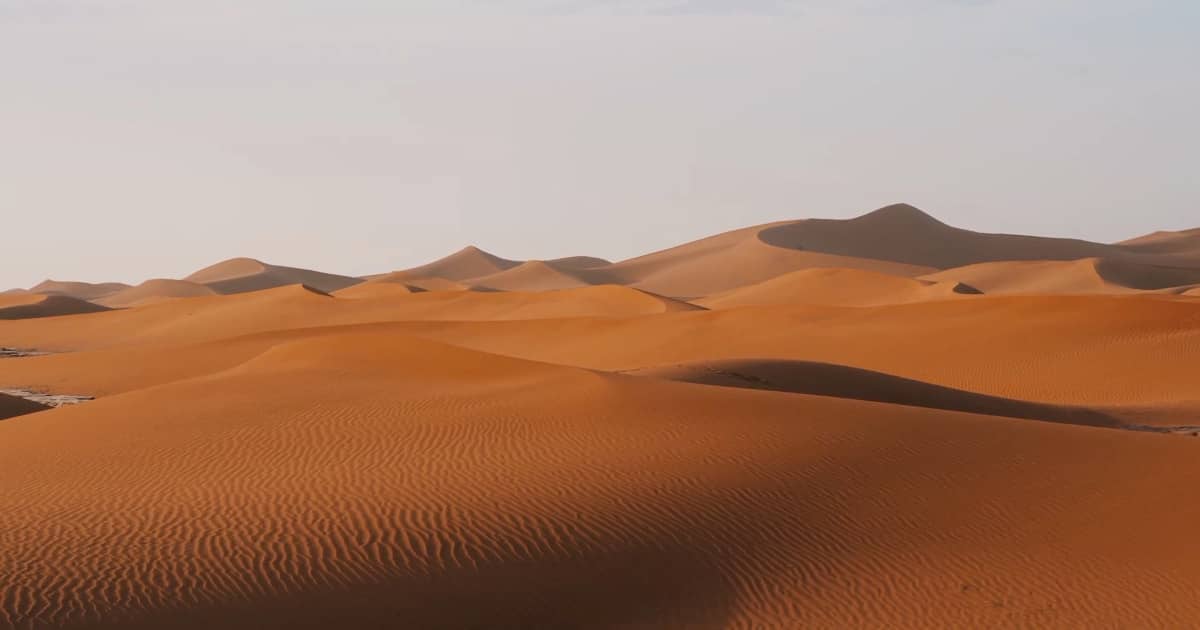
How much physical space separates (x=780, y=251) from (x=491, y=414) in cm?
9121

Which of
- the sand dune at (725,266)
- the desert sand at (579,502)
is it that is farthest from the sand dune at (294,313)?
the sand dune at (725,266)

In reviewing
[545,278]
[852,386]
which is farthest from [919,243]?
[852,386]

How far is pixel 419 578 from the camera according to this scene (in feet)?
29.2

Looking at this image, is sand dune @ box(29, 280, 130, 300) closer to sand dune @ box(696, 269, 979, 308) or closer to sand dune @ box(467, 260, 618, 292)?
sand dune @ box(467, 260, 618, 292)

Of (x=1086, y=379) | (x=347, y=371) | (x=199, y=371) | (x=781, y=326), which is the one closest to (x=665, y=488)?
(x=347, y=371)

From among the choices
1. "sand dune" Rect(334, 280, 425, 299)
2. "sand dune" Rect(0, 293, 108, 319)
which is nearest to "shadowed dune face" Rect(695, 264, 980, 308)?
"sand dune" Rect(334, 280, 425, 299)

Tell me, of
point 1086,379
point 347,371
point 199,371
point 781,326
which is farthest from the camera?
point 781,326

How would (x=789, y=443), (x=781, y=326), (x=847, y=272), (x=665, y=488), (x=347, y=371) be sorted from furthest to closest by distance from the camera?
(x=847, y=272), (x=781, y=326), (x=347, y=371), (x=789, y=443), (x=665, y=488)

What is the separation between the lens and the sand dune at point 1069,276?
74250 mm

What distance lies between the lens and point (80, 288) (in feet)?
527

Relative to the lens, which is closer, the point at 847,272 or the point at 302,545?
the point at 302,545

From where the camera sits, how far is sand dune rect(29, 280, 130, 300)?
15438 cm

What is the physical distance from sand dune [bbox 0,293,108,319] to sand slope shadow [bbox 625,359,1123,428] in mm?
53333

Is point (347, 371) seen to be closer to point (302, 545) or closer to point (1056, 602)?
point (302, 545)
